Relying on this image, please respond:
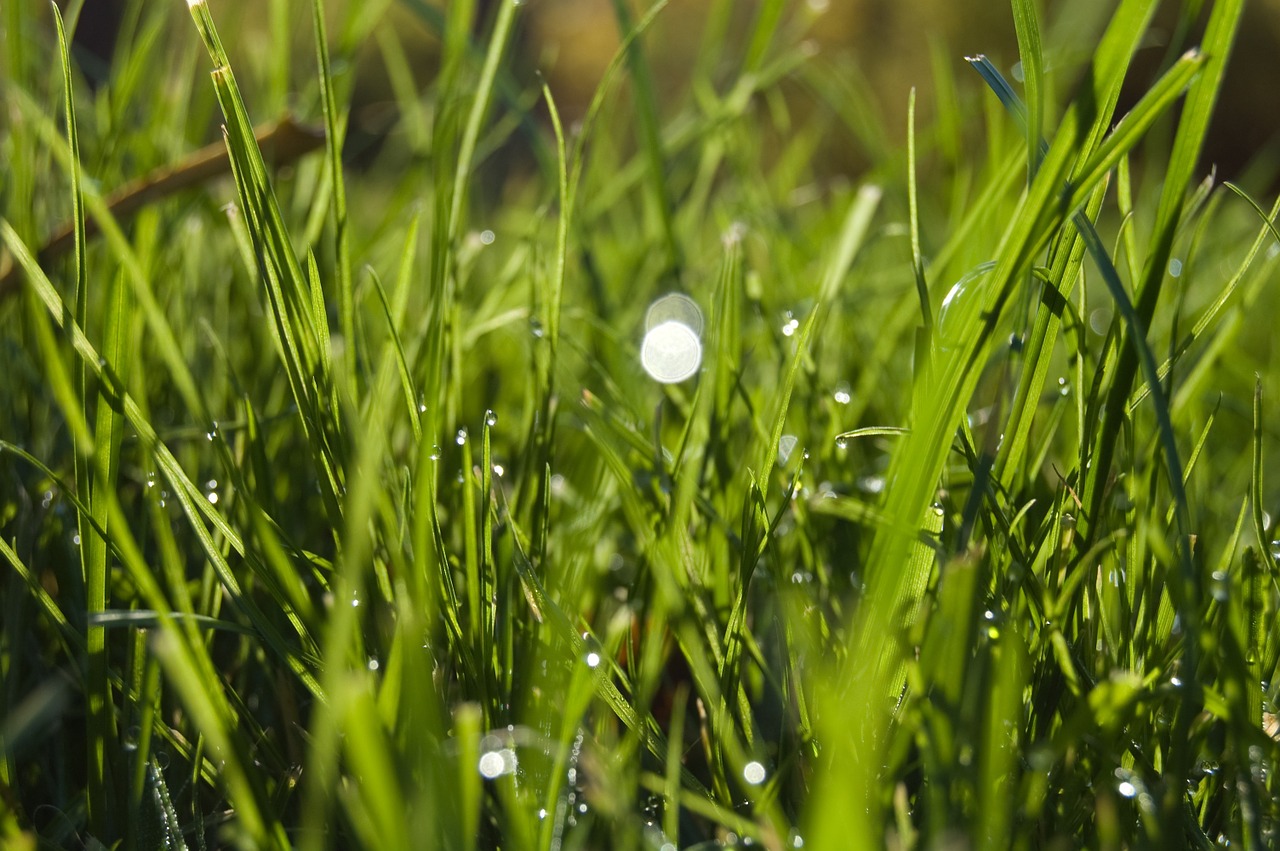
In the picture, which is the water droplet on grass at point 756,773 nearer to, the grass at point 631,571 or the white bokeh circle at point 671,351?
the grass at point 631,571

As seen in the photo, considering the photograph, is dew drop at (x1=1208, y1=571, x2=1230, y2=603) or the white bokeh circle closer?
dew drop at (x1=1208, y1=571, x2=1230, y2=603)

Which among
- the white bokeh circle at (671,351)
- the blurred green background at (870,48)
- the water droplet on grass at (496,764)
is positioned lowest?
the water droplet on grass at (496,764)

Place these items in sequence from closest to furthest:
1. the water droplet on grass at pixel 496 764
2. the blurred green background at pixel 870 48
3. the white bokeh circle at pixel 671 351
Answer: the water droplet on grass at pixel 496 764 < the white bokeh circle at pixel 671 351 < the blurred green background at pixel 870 48

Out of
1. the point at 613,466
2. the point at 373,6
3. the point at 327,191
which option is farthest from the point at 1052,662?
the point at 373,6

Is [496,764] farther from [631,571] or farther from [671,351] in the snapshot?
[671,351]

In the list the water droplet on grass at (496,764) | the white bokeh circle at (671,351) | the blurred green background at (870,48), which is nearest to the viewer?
the water droplet on grass at (496,764)

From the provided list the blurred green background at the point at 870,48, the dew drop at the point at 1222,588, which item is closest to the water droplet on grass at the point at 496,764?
the dew drop at the point at 1222,588

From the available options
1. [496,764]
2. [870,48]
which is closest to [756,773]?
[496,764]

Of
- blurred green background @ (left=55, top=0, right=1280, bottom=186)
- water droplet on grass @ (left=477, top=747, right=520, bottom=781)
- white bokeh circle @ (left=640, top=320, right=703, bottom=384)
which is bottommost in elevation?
water droplet on grass @ (left=477, top=747, right=520, bottom=781)

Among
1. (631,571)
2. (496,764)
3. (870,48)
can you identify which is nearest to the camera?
(496,764)

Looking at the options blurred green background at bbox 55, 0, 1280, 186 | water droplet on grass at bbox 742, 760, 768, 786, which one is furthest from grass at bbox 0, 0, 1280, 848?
blurred green background at bbox 55, 0, 1280, 186

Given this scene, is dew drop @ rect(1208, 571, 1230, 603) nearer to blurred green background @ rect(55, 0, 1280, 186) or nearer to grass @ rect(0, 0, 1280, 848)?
grass @ rect(0, 0, 1280, 848)

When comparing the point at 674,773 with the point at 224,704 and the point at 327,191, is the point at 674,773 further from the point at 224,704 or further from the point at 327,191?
the point at 327,191
